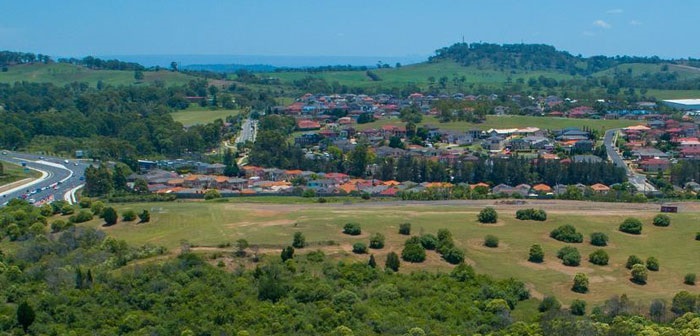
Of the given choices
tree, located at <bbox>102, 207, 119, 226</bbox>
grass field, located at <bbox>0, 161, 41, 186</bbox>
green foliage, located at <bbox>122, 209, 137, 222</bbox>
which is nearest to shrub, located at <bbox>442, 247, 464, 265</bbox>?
green foliage, located at <bbox>122, 209, 137, 222</bbox>

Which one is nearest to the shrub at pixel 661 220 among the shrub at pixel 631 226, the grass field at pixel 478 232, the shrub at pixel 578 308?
the grass field at pixel 478 232

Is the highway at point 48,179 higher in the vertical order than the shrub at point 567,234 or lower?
lower

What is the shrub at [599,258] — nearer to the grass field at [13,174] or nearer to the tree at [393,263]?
the tree at [393,263]

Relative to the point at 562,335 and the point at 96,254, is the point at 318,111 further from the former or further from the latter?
the point at 562,335

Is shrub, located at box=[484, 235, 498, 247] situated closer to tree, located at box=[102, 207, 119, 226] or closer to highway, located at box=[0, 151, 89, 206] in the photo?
tree, located at box=[102, 207, 119, 226]

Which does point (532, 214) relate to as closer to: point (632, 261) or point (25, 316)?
point (632, 261)

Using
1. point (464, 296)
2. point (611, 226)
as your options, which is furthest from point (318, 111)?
point (464, 296)
